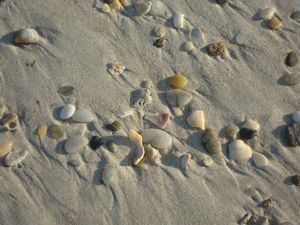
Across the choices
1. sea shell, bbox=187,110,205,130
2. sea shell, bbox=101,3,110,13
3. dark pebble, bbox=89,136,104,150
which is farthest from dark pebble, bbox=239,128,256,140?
sea shell, bbox=101,3,110,13

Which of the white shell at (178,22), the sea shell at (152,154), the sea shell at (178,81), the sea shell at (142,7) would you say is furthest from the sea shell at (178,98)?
the sea shell at (142,7)

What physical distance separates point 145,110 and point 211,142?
50cm

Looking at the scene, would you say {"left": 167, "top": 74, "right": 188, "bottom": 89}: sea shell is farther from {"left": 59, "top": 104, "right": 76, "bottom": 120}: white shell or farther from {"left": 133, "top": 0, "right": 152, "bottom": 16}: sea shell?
{"left": 59, "top": 104, "right": 76, "bottom": 120}: white shell

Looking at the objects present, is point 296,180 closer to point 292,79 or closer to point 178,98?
point 292,79

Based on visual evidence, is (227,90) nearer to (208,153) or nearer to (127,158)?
(208,153)

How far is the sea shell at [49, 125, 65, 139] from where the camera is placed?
9.72 ft

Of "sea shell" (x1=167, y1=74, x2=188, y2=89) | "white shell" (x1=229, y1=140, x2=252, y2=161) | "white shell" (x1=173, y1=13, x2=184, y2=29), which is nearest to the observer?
"white shell" (x1=229, y1=140, x2=252, y2=161)

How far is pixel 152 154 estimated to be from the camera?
9.64ft

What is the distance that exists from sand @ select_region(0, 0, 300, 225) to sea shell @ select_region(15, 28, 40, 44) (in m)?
0.05

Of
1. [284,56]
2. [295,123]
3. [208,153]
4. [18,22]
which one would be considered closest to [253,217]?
[208,153]

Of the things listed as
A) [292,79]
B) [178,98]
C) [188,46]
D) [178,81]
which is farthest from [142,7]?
[292,79]

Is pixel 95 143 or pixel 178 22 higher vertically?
pixel 178 22

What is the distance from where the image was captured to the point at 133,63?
3.14m

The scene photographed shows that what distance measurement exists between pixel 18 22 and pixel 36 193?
4.06ft
